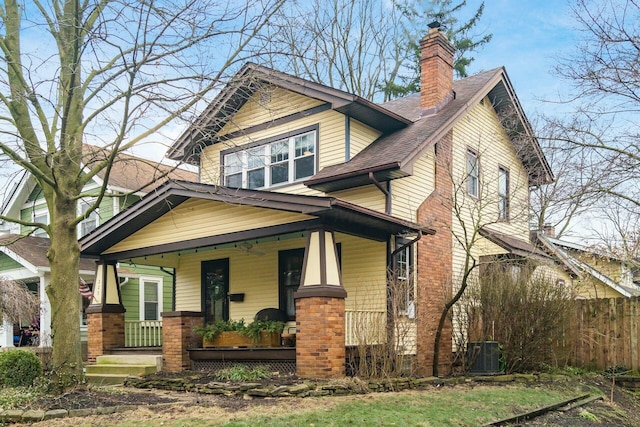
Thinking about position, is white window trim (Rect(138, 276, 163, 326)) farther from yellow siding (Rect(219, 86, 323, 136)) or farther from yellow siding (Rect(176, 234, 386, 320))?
yellow siding (Rect(219, 86, 323, 136))

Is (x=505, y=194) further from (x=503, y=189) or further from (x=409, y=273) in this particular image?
(x=409, y=273)

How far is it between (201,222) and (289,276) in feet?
Result: 8.81

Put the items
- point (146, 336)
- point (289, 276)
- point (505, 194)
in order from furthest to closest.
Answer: point (505, 194) → point (146, 336) → point (289, 276)

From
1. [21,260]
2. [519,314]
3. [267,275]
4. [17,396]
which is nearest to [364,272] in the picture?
[267,275]

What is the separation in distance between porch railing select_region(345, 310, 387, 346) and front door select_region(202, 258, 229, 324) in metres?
5.55

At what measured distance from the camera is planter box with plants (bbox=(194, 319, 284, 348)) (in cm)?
1294

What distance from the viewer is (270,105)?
54.3 feet

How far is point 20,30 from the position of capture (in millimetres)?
10930

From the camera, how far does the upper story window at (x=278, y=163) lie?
15258mm

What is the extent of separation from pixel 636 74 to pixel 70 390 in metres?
10.5

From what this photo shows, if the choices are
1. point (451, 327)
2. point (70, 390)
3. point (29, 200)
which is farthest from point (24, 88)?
point (29, 200)

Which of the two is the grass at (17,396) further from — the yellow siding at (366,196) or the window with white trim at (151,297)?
the window with white trim at (151,297)

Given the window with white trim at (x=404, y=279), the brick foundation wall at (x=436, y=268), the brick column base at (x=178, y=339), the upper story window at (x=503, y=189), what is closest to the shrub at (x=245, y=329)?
the brick column base at (x=178, y=339)

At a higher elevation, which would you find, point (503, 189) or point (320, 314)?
point (503, 189)
